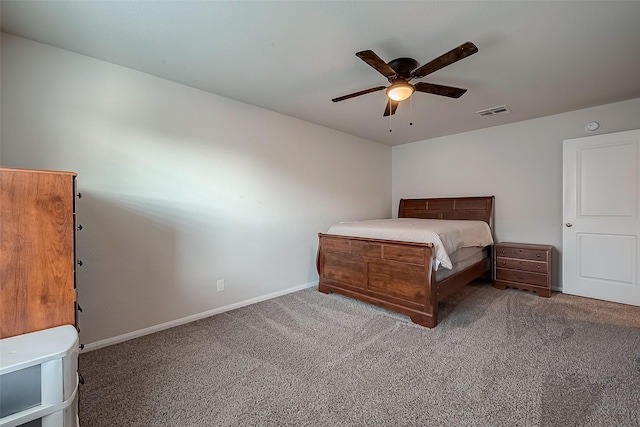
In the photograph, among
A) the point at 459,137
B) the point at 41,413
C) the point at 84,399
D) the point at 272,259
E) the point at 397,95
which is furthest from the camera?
the point at 459,137

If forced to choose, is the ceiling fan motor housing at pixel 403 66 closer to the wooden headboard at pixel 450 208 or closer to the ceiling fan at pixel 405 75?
the ceiling fan at pixel 405 75

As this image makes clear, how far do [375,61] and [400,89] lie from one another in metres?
0.42

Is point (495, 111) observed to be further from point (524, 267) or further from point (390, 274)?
point (390, 274)

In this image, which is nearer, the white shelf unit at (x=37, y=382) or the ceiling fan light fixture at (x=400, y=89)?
the white shelf unit at (x=37, y=382)

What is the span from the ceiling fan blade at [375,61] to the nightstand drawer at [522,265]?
10.2 feet

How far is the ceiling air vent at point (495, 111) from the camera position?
339cm

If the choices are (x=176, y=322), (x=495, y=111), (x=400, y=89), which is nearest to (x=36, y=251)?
(x=176, y=322)

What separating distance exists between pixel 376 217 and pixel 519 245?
7.25 ft

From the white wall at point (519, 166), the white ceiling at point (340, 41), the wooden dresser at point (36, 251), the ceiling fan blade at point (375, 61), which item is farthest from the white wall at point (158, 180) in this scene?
the white wall at point (519, 166)

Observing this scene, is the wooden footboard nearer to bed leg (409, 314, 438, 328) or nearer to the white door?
bed leg (409, 314, 438, 328)

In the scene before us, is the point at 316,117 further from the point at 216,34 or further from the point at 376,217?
the point at 376,217

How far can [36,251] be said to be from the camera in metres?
1.27

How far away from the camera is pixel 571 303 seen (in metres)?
3.16

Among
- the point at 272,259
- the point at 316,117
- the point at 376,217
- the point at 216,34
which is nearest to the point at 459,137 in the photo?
the point at 376,217
